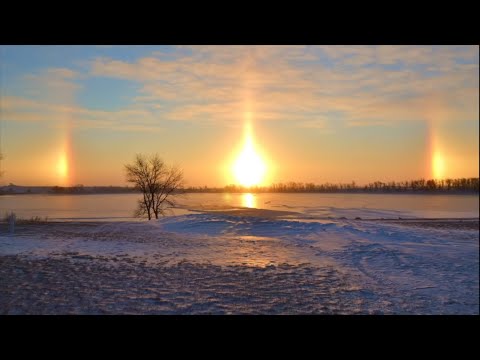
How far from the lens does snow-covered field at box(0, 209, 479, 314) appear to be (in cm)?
575

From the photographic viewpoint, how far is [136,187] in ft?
75.9

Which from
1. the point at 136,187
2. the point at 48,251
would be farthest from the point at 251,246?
the point at 136,187

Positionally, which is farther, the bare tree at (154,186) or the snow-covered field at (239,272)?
the bare tree at (154,186)

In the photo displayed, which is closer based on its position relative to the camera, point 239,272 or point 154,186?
point 239,272

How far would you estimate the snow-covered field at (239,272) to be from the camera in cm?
575

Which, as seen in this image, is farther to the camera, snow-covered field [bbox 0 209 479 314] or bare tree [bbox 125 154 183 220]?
bare tree [bbox 125 154 183 220]

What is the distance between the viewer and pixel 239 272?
7879 millimetres
